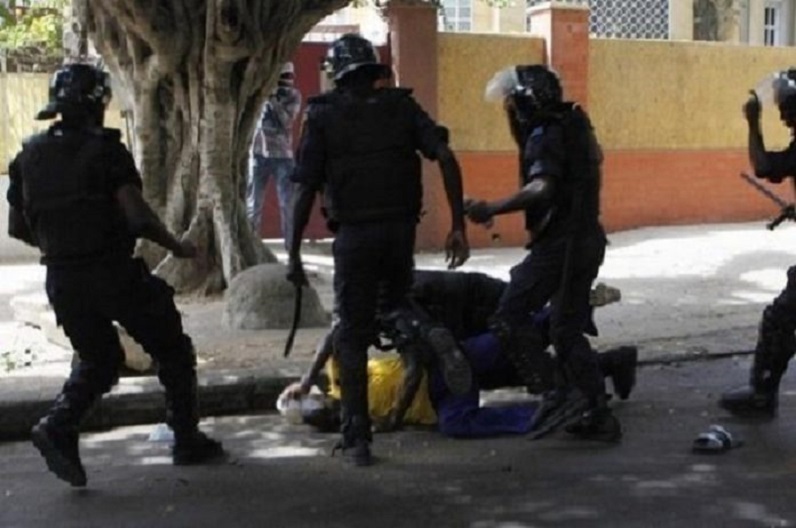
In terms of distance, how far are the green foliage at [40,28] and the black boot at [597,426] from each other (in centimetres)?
1040

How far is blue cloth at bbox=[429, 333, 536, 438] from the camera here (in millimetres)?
6355

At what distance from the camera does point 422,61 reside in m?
14.4

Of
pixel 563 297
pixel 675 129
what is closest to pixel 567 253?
pixel 563 297

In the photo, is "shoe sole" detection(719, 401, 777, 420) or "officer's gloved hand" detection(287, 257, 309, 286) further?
"shoe sole" detection(719, 401, 777, 420)

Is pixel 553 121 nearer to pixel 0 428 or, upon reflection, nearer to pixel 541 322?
pixel 541 322

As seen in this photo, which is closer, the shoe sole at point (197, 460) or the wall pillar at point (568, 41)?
the shoe sole at point (197, 460)

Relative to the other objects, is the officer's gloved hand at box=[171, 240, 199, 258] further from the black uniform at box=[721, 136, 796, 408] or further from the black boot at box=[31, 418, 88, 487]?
the black uniform at box=[721, 136, 796, 408]

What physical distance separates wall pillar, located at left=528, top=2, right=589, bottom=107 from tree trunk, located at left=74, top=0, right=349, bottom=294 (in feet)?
16.5

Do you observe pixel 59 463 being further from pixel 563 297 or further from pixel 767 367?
pixel 767 367

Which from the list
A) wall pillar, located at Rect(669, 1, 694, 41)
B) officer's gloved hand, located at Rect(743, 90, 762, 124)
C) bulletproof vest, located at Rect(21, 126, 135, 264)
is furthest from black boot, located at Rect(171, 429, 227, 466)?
wall pillar, located at Rect(669, 1, 694, 41)

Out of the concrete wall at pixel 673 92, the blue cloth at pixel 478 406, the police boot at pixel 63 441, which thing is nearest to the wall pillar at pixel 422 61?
the concrete wall at pixel 673 92

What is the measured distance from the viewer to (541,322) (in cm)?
661

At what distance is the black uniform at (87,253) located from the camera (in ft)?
17.3

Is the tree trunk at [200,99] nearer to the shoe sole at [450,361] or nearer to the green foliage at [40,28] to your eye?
the green foliage at [40,28]
